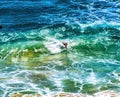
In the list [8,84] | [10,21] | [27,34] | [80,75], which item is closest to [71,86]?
[80,75]

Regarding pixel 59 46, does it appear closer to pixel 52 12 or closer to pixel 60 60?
pixel 60 60

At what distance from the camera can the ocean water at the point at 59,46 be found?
53.9ft

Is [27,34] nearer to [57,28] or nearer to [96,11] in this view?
[57,28]

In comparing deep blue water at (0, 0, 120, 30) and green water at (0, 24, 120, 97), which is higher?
deep blue water at (0, 0, 120, 30)

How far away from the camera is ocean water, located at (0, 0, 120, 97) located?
1644cm

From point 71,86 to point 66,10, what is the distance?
10228mm

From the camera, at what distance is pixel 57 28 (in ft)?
74.7

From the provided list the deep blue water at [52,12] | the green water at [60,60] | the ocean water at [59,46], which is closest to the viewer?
the green water at [60,60]

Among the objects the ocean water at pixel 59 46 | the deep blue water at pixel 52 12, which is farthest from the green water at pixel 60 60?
the deep blue water at pixel 52 12

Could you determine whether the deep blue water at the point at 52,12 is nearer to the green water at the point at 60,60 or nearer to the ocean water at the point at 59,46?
the ocean water at the point at 59,46

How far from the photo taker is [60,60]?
18.7m

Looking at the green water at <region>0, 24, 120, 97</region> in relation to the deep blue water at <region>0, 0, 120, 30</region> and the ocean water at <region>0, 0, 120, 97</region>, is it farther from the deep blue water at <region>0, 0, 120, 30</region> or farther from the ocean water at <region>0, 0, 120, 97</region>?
the deep blue water at <region>0, 0, 120, 30</region>

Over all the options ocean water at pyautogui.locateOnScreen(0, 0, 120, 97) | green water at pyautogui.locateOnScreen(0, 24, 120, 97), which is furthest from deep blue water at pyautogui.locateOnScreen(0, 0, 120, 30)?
green water at pyautogui.locateOnScreen(0, 24, 120, 97)

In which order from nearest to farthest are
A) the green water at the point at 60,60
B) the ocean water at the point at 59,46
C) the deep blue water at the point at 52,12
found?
the green water at the point at 60,60, the ocean water at the point at 59,46, the deep blue water at the point at 52,12
